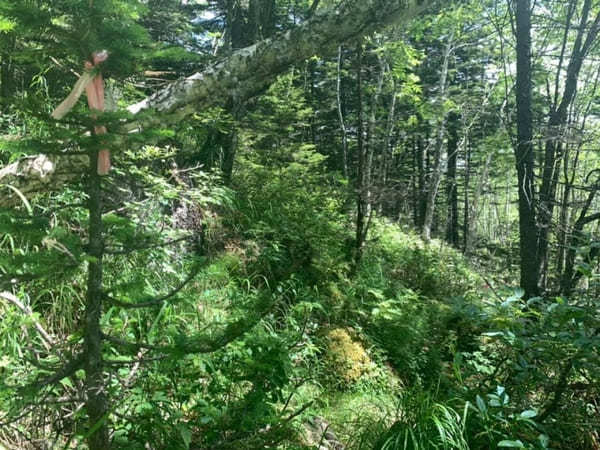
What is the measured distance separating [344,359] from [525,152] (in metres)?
2.98

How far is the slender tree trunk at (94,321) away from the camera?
135 cm

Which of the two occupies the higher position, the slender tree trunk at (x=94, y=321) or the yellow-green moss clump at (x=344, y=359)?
the slender tree trunk at (x=94, y=321)

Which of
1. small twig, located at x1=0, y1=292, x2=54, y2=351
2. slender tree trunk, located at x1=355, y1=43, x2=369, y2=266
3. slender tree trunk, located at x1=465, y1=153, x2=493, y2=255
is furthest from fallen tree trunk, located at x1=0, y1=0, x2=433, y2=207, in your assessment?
slender tree trunk, located at x1=465, y1=153, x2=493, y2=255

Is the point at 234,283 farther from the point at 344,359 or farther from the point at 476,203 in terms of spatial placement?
the point at 476,203

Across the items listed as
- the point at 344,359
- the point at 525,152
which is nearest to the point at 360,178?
the point at 525,152

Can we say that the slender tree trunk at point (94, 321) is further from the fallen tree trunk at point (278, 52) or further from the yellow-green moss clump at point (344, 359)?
the yellow-green moss clump at point (344, 359)

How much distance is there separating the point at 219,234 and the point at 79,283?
86.0 inches

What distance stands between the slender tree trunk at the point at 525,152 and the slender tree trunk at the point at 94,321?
4183 millimetres

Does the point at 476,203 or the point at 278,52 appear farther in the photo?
the point at 476,203

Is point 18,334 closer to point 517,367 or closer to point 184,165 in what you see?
point 517,367

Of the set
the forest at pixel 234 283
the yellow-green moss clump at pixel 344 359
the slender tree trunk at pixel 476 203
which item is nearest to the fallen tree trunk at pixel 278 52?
the forest at pixel 234 283

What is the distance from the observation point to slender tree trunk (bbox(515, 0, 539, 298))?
13.4 feet

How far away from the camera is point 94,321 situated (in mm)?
1395

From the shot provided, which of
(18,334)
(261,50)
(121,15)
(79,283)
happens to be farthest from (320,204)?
(121,15)
